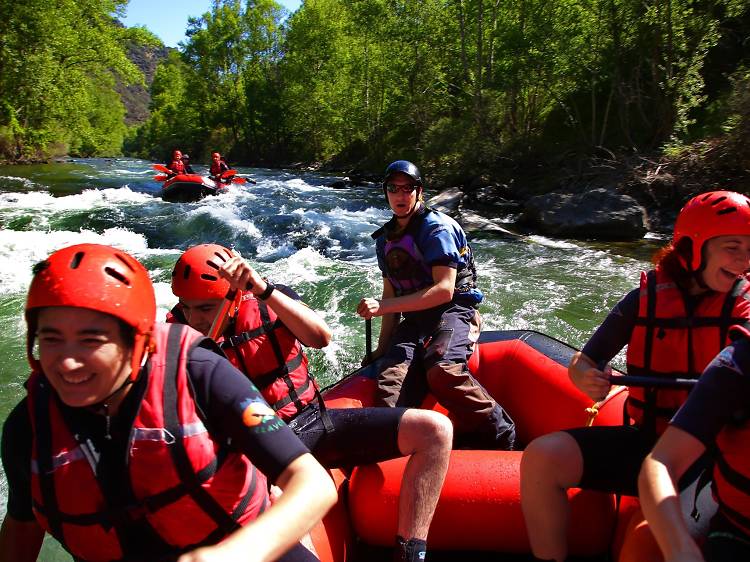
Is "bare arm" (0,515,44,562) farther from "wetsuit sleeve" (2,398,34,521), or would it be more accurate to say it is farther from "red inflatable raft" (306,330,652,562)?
"red inflatable raft" (306,330,652,562)

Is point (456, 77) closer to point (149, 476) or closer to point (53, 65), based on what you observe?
point (53, 65)

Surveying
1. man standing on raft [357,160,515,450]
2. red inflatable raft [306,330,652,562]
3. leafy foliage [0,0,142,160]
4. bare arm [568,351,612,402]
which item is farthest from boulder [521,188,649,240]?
leafy foliage [0,0,142,160]

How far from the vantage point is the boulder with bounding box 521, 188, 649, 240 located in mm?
10289

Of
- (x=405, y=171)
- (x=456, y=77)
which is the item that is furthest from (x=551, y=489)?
(x=456, y=77)

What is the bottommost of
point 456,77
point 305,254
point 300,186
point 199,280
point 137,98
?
point 305,254

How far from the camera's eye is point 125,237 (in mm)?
10555

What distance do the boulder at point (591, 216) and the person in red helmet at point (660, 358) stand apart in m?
8.92

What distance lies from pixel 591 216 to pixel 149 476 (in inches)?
416

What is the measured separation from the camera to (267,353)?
7.53 ft

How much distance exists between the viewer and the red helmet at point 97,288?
124 cm

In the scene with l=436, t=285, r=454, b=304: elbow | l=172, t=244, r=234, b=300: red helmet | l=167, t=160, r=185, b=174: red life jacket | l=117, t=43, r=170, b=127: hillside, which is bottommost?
l=436, t=285, r=454, b=304: elbow

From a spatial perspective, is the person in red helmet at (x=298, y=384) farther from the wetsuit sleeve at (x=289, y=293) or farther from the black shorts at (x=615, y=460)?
the black shorts at (x=615, y=460)

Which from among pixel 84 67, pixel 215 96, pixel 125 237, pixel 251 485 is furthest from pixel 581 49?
pixel 215 96

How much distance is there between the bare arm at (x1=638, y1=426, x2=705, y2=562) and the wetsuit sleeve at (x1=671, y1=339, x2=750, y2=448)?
0.04 meters
